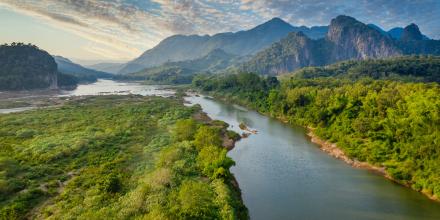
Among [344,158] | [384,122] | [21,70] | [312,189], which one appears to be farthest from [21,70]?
[384,122]

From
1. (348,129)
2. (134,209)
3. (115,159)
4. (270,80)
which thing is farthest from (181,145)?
(270,80)

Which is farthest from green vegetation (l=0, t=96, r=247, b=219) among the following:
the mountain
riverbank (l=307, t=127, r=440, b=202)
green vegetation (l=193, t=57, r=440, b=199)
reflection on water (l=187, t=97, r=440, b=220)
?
the mountain

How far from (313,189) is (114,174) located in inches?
1172

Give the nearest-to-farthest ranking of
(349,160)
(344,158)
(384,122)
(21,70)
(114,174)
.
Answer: (114,174), (349,160), (344,158), (384,122), (21,70)

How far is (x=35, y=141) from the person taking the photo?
6094 centimetres

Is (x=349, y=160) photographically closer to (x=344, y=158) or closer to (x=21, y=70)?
(x=344, y=158)

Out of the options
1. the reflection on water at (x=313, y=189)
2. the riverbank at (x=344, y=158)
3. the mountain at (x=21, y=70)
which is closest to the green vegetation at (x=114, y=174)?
the reflection on water at (x=313, y=189)

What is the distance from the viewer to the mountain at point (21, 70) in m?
166

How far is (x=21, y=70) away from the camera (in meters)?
179

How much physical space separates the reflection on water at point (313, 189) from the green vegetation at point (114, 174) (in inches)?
217

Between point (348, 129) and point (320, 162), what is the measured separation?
47.8 feet

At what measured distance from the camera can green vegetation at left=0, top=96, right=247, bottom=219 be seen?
32312mm

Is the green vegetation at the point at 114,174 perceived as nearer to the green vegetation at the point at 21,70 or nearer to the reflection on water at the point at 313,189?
the reflection on water at the point at 313,189

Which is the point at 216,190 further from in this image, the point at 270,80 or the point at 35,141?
the point at 270,80
